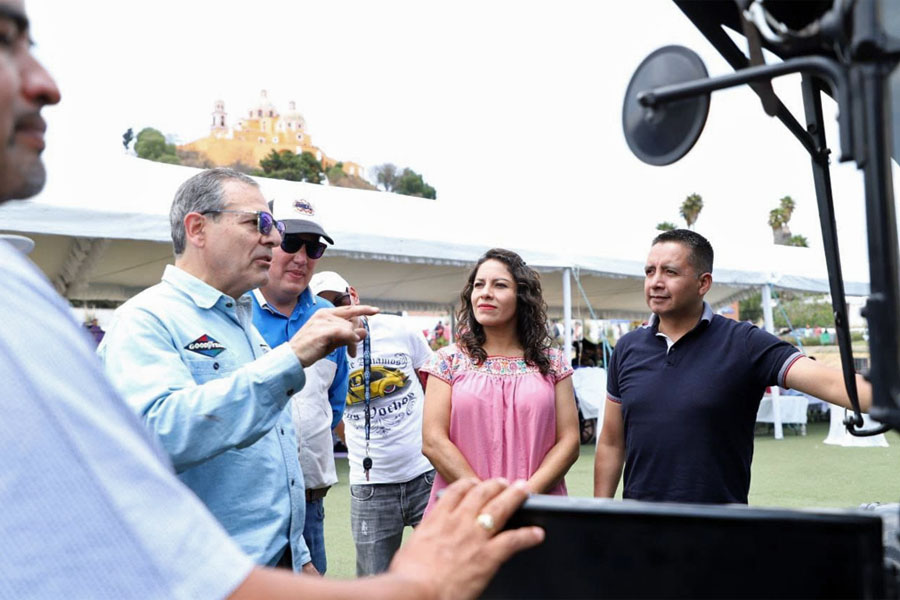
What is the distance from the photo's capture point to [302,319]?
12.1 ft

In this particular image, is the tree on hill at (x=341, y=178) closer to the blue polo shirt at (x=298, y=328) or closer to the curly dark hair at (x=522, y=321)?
the blue polo shirt at (x=298, y=328)

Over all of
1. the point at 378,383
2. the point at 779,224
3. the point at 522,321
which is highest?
the point at 779,224

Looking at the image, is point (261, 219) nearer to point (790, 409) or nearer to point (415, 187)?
point (790, 409)

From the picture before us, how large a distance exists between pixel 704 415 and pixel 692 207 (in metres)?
56.8

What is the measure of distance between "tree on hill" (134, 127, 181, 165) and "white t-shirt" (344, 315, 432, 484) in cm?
7097

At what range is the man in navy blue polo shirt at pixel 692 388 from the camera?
9.55ft

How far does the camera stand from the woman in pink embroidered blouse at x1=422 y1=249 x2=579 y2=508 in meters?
3.26

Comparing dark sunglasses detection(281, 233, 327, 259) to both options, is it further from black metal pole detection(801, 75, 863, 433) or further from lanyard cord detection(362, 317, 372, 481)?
A: black metal pole detection(801, 75, 863, 433)

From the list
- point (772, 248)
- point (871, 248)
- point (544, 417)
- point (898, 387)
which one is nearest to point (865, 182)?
point (871, 248)

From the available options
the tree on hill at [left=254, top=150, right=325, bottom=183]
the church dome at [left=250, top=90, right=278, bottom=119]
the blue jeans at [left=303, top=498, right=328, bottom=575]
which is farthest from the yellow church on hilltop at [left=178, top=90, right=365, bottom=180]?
the blue jeans at [left=303, top=498, right=328, bottom=575]

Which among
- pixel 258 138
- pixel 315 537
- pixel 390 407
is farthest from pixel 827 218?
pixel 258 138

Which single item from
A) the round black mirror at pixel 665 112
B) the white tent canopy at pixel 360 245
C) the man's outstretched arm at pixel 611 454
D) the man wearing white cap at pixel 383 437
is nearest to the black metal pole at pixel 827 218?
the round black mirror at pixel 665 112

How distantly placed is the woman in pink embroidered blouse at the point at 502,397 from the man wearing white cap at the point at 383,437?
2.33 feet

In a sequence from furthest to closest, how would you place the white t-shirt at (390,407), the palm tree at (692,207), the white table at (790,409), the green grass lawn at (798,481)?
the palm tree at (692,207)
the white table at (790,409)
the green grass lawn at (798,481)
the white t-shirt at (390,407)
